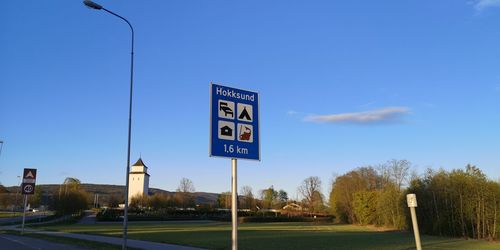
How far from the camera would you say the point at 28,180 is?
34562 millimetres

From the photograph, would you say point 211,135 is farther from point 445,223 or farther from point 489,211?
point 445,223

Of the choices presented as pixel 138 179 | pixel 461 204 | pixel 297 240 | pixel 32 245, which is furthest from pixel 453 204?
pixel 138 179

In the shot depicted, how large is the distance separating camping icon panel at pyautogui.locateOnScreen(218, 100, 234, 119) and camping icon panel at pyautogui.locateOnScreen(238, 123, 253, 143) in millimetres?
254

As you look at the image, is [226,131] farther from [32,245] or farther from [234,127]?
[32,245]

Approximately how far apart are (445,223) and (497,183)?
658 centimetres

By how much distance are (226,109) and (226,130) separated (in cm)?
36

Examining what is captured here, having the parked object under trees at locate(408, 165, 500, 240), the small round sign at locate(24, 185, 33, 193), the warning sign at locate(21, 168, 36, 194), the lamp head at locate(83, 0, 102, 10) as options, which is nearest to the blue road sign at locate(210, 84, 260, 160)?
the lamp head at locate(83, 0, 102, 10)

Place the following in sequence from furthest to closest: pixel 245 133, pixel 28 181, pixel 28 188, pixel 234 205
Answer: pixel 28 181
pixel 28 188
pixel 245 133
pixel 234 205

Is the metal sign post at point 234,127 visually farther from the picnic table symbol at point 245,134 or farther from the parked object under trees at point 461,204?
the parked object under trees at point 461,204

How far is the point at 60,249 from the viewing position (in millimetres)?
21859

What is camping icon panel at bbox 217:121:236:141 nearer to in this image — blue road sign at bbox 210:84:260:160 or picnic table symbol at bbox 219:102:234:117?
blue road sign at bbox 210:84:260:160

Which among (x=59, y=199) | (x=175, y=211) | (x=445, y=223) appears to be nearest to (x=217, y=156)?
(x=445, y=223)

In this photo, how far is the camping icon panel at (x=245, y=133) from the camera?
7.82 meters

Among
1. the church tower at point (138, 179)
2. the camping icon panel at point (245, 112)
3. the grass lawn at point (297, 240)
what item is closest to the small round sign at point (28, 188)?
the grass lawn at point (297, 240)
